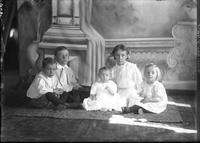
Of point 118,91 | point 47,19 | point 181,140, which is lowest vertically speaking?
point 181,140

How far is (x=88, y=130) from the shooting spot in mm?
3271

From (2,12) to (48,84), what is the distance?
801 millimetres

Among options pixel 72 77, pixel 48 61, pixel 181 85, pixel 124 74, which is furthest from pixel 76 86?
pixel 181 85

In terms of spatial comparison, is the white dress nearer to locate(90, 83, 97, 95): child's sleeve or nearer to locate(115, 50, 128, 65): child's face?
locate(115, 50, 128, 65): child's face

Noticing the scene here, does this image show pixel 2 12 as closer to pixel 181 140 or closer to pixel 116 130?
pixel 116 130

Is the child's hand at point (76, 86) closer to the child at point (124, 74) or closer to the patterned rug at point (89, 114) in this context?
the patterned rug at point (89, 114)

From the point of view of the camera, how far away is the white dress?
3.39 metres

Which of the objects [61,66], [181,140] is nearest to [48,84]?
[61,66]

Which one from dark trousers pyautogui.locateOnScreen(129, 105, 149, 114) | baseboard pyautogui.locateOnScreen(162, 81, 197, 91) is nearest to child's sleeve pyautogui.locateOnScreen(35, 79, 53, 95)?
dark trousers pyautogui.locateOnScreen(129, 105, 149, 114)

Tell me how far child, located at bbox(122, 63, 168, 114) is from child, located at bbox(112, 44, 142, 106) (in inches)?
3.2

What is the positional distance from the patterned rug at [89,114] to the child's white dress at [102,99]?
52mm

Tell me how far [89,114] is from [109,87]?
0.98 feet

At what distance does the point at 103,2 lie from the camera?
3.48 meters

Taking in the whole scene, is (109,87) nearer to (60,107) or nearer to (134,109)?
(134,109)
